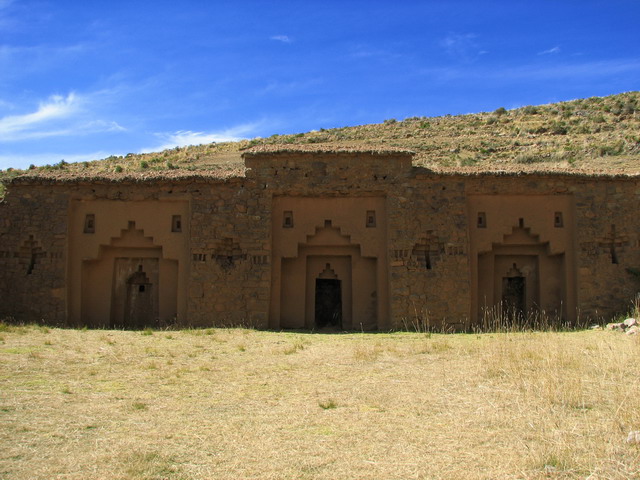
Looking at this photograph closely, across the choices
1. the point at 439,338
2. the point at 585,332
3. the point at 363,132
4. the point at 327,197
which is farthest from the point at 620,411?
the point at 363,132

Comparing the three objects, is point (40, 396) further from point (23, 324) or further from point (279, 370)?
point (23, 324)

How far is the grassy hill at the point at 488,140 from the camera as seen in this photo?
2730 centimetres

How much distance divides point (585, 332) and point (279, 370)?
333 inches

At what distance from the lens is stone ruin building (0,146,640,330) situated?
54.6 feet

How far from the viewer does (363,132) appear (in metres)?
38.0

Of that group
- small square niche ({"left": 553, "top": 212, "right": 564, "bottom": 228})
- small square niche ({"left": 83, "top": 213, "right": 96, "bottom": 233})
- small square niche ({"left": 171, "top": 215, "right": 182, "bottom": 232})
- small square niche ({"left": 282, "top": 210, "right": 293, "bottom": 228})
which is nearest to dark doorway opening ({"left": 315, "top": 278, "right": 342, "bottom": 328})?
small square niche ({"left": 282, "top": 210, "right": 293, "bottom": 228})

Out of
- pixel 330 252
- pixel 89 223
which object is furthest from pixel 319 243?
pixel 89 223

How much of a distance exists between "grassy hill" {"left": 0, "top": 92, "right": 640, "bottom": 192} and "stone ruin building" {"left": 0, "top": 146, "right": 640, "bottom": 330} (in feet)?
24.9

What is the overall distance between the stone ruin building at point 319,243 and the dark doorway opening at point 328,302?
0.30 feet

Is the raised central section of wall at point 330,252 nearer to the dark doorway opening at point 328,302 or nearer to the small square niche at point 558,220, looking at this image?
the dark doorway opening at point 328,302

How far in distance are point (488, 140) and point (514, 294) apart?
17.2 meters

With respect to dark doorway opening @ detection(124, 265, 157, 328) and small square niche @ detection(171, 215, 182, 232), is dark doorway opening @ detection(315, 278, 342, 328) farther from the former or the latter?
dark doorway opening @ detection(124, 265, 157, 328)

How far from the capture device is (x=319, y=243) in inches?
683

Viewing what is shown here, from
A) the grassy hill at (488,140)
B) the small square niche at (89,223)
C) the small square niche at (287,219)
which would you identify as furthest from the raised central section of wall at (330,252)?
the grassy hill at (488,140)
